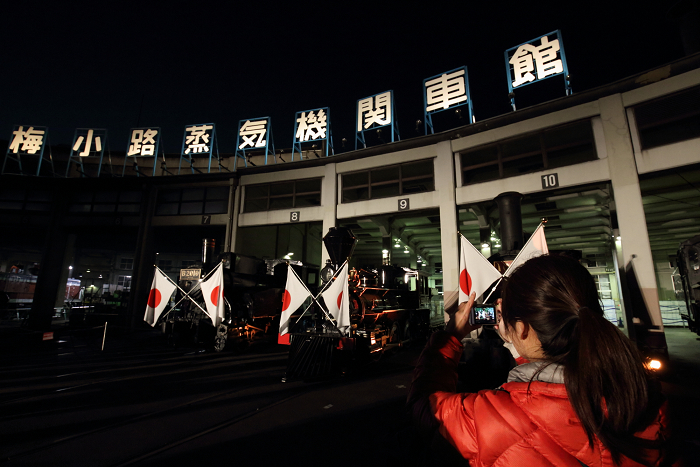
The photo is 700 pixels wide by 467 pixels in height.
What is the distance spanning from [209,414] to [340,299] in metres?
3.32

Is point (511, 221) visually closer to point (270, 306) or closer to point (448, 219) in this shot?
point (448, 219)

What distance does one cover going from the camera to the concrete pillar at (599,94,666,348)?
905cm

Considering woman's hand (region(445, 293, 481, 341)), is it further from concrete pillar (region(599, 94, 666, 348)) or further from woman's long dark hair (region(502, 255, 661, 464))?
concrete pillar (region(599, 94, 666, 348))

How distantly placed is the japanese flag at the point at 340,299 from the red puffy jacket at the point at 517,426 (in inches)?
222

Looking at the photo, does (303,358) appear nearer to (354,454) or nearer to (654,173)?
(354,454)

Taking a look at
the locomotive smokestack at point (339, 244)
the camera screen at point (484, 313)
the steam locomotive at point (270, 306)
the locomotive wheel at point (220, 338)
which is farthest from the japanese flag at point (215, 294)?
the camera screen at point (484, 313)

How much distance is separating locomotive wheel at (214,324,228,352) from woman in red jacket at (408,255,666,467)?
1068 cm

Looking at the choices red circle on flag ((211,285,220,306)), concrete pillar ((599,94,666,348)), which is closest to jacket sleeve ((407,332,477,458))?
red circle on flag ((211,285,220,306))

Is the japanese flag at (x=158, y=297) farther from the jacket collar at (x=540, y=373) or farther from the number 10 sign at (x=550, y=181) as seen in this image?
the number 10 sign at (x=550, y=181)

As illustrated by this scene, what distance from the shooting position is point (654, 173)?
33.0 ft

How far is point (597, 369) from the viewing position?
3.01ft

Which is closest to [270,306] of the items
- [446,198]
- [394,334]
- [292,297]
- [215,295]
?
[215,295]

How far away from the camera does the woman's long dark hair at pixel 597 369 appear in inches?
35.6

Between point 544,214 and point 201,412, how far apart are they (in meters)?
17.7
